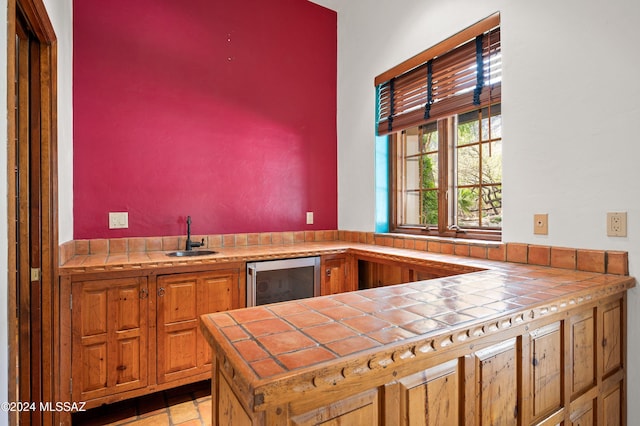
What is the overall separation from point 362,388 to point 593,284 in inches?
47.1

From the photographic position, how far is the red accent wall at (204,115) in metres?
2.32

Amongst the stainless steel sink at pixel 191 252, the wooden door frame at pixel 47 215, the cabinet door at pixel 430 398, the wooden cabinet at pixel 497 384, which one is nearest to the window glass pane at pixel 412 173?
the stainless steel sink at pixel 191 252

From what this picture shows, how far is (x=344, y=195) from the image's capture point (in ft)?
11.0

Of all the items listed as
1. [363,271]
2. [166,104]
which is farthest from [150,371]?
[166,104]

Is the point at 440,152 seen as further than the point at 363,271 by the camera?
No

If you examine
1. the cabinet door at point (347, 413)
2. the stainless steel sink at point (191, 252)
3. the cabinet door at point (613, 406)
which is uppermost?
the stainless steel sink at point (191, 252)

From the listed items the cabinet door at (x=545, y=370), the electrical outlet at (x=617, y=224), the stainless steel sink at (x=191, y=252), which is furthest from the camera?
the stainless steel sink at (x=191, y=252)

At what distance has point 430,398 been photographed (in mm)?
838

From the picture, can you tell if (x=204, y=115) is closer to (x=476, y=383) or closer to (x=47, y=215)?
(x=47, y=215)

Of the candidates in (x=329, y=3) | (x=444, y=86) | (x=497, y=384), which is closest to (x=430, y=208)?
(x=444, y=86)

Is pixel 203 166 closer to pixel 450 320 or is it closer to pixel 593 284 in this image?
pixel 450 320

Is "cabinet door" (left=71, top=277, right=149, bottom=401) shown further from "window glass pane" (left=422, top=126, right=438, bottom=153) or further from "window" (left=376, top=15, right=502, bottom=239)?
"window glass pane" (left=422, top=126, right=438, bottom=153)

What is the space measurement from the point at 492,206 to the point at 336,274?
1246 mm

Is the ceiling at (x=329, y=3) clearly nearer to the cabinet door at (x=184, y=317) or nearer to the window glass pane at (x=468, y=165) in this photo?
the window glass pane at (x=468, y=165)
